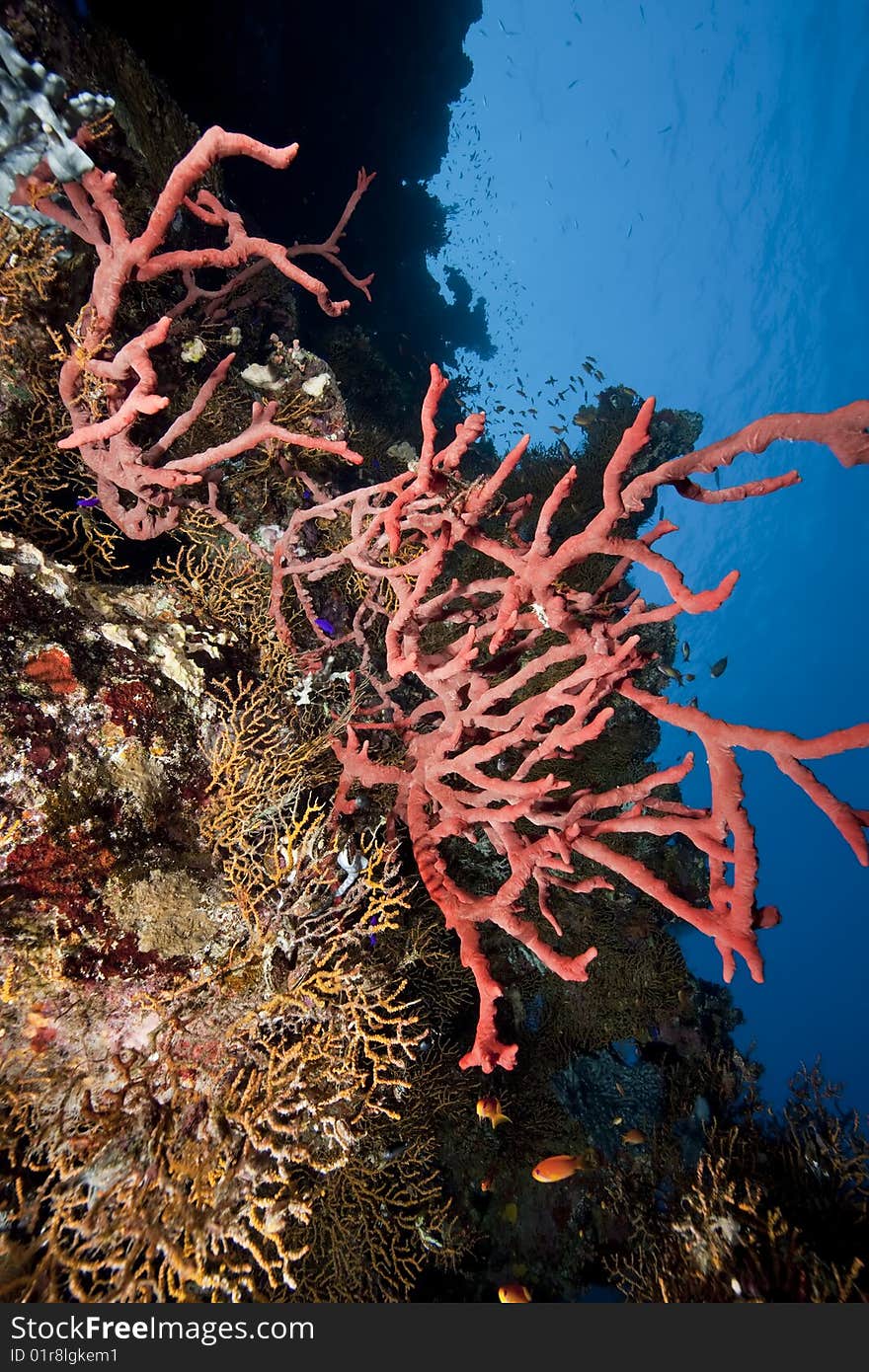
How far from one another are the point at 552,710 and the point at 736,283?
4891 centimetres

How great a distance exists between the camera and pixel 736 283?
1516 inches

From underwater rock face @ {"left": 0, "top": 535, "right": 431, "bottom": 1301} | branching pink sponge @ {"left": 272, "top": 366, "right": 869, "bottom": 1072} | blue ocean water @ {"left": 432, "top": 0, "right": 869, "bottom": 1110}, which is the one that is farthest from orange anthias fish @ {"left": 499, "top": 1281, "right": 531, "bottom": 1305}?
blue ocean water @ {"left": 432, "top": 0, "right": 869, "bottom": 1110}

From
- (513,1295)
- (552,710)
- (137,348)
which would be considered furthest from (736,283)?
(513,1295)

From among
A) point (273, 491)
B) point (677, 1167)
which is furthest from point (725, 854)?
point (677, 1167)

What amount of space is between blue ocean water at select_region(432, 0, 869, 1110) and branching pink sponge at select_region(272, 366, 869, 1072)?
1039 centimetres

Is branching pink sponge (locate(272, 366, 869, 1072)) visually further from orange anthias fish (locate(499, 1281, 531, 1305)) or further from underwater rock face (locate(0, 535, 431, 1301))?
orange anthias fish (locate(499, 1281, 531, 1305))

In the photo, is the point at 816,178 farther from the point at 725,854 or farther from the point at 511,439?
the point at 725,854

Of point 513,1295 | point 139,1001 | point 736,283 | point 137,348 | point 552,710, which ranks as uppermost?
point 736,283

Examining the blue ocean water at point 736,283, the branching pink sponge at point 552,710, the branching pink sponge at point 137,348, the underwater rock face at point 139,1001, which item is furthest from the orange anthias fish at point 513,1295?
the blue ocean water at point 736,283

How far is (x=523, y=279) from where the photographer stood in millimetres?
55438

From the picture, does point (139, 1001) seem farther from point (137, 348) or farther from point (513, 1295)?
point (513, 1295)

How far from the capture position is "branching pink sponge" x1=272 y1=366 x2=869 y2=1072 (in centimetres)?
178

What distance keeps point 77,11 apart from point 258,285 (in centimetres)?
197

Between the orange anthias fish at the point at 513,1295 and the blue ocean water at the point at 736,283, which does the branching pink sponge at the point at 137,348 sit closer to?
the orange anthias fish at the point at 513,1295
